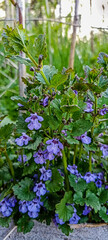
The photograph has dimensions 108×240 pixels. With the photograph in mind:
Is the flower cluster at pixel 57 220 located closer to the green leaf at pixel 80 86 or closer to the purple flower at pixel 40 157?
the purple flower at pixel 40 157

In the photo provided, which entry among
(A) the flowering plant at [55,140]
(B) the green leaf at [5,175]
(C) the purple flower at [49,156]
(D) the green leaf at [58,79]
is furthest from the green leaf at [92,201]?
(D) the green leaf at [58,79]

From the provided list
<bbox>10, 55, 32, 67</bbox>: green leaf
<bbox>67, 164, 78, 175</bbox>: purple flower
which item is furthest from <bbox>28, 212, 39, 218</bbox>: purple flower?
<bbox>10, 55, 32, 67</bbox>: green leaf

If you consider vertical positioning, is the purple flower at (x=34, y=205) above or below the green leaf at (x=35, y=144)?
below

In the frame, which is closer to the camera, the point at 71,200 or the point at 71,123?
the point at 71,123

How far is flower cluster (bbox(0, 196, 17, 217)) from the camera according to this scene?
3.06ft

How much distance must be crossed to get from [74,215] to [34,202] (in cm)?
16

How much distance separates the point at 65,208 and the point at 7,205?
243 mm

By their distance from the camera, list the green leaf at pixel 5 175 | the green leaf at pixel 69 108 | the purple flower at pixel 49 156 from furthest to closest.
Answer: the green leaf at pixel 5 175, the purple flower at pixel 49 156, the green leaf at pixel 69 108

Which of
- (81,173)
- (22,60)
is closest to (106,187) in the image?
(81,173)

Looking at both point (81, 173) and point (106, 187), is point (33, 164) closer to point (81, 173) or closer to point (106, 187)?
point (81, 173)

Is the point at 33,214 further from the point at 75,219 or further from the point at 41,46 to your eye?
the point at 41,46

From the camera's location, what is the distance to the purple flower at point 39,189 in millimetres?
875

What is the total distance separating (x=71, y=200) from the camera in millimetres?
859

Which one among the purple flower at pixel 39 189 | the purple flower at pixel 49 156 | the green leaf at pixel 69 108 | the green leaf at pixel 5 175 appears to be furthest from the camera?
the green leaf at pixel 5 175
